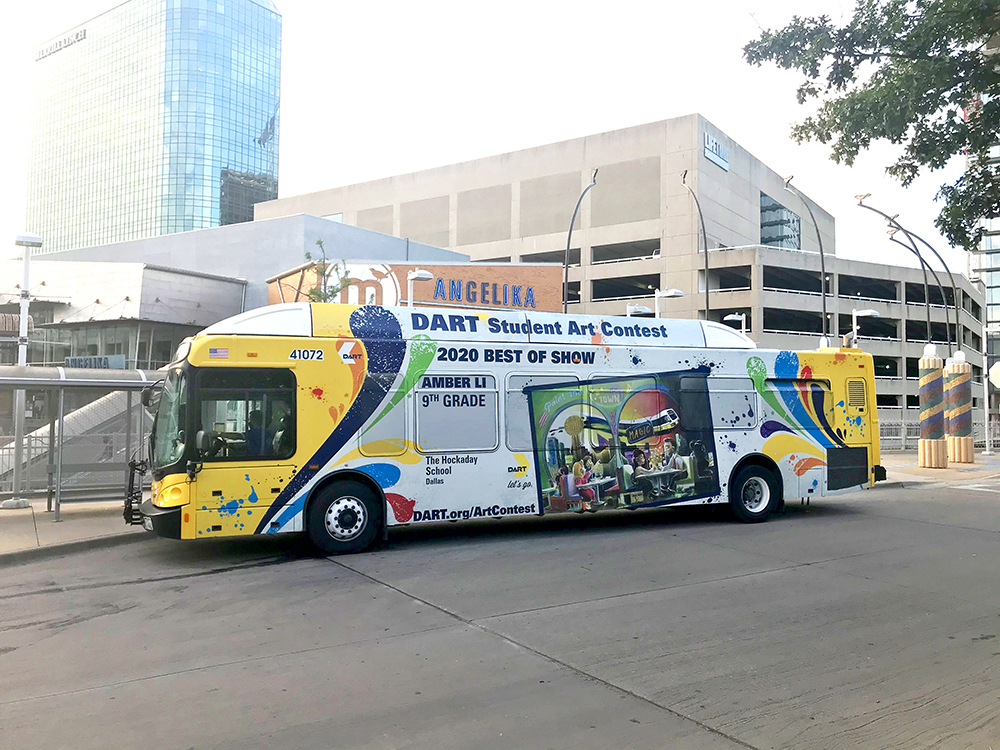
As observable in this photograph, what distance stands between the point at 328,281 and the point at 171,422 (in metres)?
18.1

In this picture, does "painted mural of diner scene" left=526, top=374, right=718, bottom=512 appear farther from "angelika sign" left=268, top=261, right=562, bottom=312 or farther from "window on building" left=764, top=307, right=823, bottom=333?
"window on building" left=764, top=307, right=823, bottom=333

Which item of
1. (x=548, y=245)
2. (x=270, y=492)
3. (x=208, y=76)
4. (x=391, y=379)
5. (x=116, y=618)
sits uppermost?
(x=208, y=76)

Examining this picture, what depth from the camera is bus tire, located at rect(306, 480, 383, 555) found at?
9.84 m

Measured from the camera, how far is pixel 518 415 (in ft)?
36.4

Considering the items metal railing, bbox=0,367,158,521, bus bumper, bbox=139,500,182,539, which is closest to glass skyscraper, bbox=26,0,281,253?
metal railing, bbox=0,367,158,521

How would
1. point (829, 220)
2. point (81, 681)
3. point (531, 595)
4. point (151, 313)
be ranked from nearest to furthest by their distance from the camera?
point (81, 681) < point (531, 595) < point (151, 313) < point (829, 220)

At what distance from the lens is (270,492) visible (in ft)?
31.4

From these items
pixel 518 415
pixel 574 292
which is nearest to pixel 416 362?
pixel 518 415

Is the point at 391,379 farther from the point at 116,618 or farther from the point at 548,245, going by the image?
the point at 548,245

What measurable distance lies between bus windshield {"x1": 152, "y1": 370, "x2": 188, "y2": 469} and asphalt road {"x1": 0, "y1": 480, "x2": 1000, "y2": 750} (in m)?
1.36

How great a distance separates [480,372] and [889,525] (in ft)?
23.4

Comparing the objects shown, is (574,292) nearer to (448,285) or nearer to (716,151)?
(716,151)

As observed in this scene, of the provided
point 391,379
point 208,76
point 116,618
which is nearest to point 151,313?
point 391,379

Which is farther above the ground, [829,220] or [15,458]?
[829,220]
